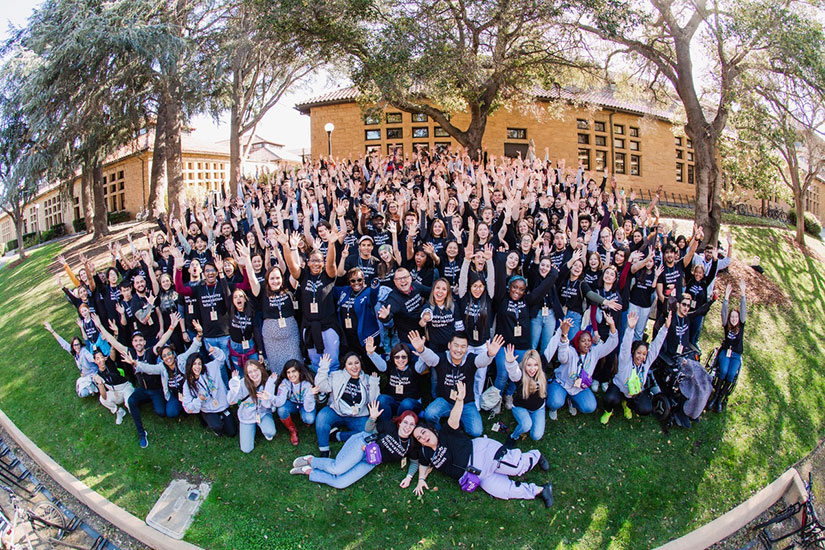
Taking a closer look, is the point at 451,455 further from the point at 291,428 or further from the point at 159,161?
the point at 159,161

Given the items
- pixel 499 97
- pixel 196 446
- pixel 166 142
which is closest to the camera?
pixel 196 446

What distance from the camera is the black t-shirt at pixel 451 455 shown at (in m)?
5.45

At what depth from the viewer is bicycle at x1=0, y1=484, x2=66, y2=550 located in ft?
16.5

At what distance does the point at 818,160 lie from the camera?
49.9 feet

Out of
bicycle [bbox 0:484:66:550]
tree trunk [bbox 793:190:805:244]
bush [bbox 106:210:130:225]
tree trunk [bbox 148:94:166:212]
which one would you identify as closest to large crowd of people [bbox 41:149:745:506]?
bicycle [bbox 0:484:66:550]

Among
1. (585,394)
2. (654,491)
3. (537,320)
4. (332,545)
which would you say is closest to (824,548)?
(654,491)

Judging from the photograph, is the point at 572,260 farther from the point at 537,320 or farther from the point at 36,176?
the point at 36,176

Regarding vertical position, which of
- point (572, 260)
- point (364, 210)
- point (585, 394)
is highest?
point (364, 210)

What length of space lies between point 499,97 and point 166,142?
11.3 m

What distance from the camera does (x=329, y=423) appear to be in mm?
5895

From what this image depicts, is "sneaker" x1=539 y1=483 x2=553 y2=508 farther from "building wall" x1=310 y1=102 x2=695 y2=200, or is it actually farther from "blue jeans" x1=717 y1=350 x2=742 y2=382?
"building wall" x1=310 y1=102 x2=695 y2=200

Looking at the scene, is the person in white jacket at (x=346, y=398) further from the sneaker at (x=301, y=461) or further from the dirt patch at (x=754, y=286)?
the dirt patch at (x=754, y=286)

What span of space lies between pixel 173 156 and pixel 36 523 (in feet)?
42.5

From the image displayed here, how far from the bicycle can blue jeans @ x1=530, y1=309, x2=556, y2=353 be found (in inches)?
218
